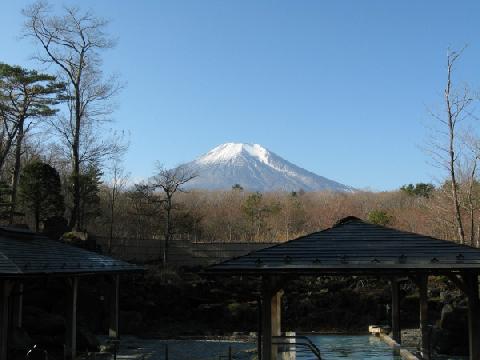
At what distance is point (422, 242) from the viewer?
32.5 feet

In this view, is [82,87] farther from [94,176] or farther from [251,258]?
[251,258]

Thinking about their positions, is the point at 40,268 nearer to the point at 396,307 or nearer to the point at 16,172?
the point at 396,307

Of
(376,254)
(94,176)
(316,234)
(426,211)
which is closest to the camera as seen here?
(376,254)

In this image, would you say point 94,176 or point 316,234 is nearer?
point 316,234

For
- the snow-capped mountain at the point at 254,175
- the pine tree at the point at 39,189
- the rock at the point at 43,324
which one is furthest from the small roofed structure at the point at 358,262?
the snow-capped mountain at the point at 254,175

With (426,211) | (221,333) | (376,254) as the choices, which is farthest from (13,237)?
(426,211)

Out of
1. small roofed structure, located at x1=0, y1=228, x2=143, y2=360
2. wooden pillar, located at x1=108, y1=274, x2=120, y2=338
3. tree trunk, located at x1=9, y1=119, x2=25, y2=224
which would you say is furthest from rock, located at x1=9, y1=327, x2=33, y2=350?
tree trunk, located at x1=9, y1=119, x2=25, y2=224

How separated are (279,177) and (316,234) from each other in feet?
482

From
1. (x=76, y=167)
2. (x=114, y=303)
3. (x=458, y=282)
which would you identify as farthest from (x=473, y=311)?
(x=76, y=167)

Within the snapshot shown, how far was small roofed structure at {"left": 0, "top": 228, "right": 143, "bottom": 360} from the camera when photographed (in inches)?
420

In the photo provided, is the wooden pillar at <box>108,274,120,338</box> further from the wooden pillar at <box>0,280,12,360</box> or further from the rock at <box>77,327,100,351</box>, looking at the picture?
the wooden pillar at <box>0,280,12,360</box>

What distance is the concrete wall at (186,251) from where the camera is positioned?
27.5m

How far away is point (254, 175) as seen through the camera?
159375 millimetres

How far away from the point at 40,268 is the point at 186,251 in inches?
668
